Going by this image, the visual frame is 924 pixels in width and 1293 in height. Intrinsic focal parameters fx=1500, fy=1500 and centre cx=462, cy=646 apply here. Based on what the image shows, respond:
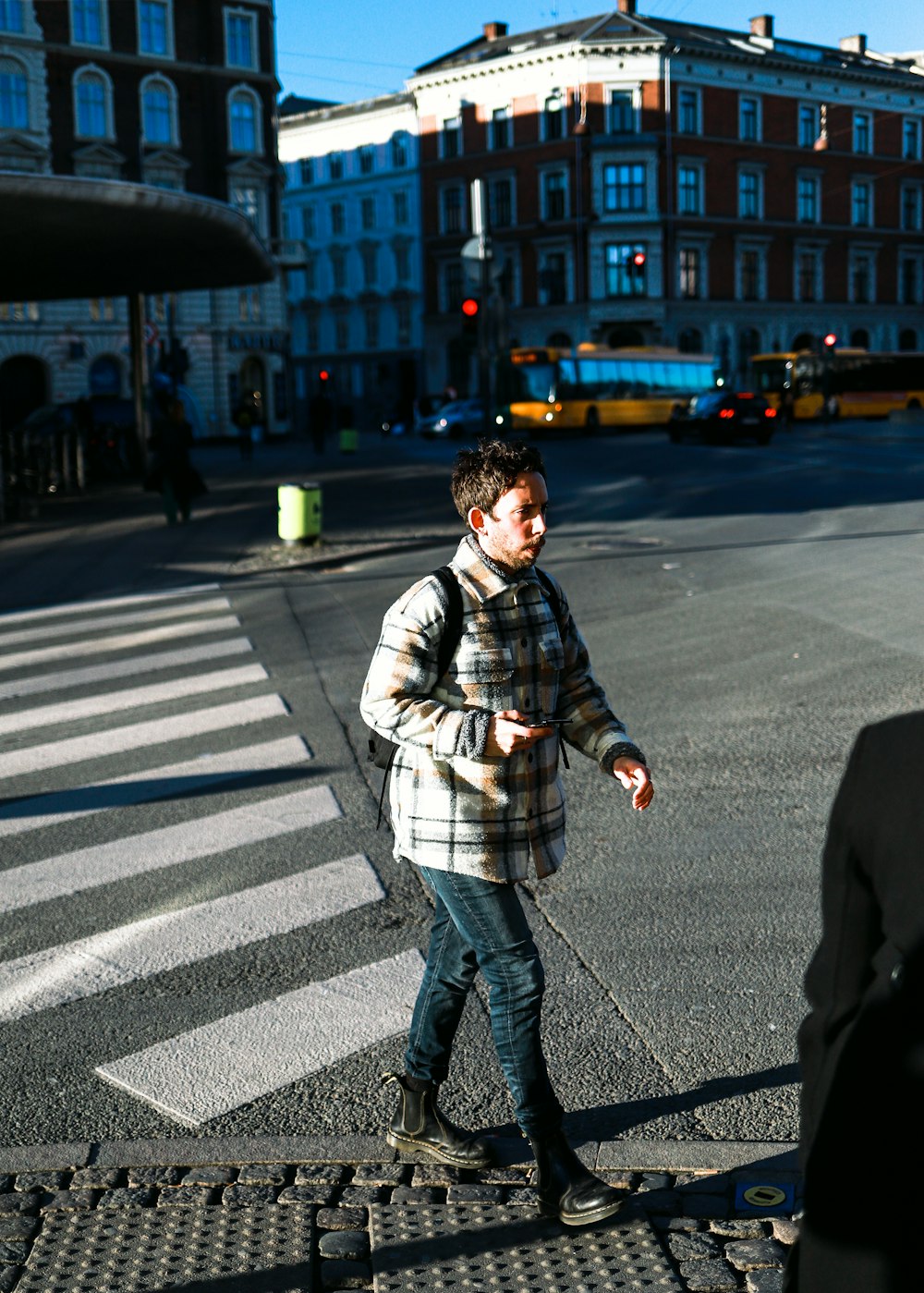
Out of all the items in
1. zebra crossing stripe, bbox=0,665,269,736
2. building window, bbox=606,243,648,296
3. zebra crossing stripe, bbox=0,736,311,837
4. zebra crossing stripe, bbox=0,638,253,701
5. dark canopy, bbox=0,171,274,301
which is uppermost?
building window, bbox=606,243,648,296

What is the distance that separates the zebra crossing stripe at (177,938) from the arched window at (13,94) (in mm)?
54842

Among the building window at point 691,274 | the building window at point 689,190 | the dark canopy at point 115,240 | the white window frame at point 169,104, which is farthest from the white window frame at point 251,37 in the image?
the dark canopy at point 115,240

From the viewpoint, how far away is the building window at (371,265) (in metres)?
79.5

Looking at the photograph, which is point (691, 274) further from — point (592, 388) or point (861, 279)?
point (592, 388)

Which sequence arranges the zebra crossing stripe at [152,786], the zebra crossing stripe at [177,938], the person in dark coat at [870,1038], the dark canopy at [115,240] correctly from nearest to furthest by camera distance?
the person in dark coat at [870,1038] → the zebra crossing stripe at [177,938] → the zebra crossing stripe at [152,786] → the dark canopy at [115,240]

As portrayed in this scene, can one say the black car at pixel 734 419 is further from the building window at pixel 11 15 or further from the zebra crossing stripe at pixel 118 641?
the building window at pixel 11 15

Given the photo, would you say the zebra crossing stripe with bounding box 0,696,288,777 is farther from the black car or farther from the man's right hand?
the black car

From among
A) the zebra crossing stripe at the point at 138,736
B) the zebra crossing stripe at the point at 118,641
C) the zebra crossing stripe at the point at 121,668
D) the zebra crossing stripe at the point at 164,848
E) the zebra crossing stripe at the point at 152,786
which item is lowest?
the zebra crossing stripe at the point at 164,848

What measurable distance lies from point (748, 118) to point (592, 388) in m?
26.3

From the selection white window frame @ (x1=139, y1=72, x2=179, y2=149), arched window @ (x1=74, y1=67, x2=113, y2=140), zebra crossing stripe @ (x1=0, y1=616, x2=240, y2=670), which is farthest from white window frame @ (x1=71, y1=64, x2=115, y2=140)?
zebra crossing stripe @ (x1=0, y1=616, x2=240, y2=670)

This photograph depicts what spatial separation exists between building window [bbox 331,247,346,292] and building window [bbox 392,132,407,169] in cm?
601

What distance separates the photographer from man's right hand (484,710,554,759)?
348 cm

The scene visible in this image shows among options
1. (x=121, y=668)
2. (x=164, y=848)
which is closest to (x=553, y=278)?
(x=121, y=668)

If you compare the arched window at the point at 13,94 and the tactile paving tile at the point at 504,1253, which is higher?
the arched window at the point at 13,94
